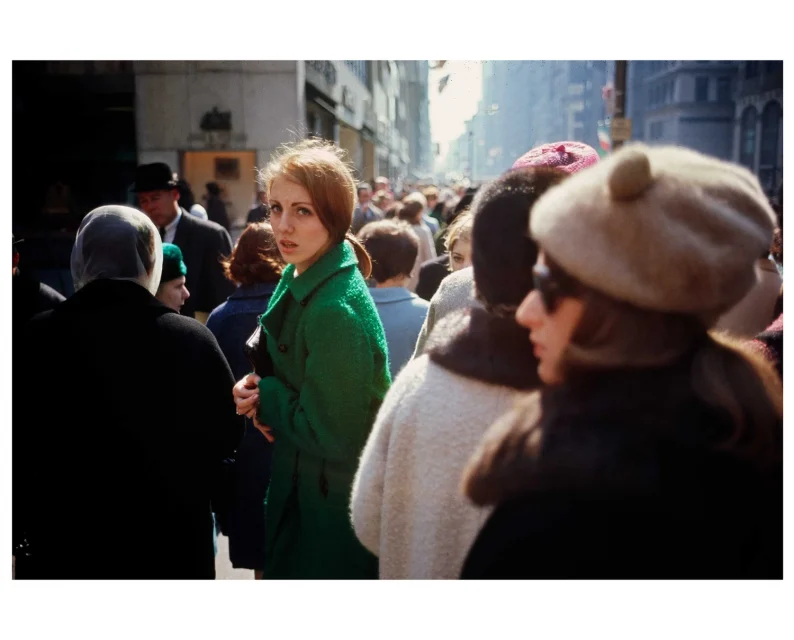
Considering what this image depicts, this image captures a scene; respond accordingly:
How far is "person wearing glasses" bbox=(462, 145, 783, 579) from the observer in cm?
120

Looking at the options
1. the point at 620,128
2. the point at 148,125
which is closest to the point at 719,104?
the point at 620,128

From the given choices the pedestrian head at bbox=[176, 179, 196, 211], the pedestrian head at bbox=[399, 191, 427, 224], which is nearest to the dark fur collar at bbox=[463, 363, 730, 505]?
the pedestrian head at bbox=[176, 179, 196, 211]

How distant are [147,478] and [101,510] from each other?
154 mm

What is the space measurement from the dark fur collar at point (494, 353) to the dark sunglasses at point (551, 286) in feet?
0.79

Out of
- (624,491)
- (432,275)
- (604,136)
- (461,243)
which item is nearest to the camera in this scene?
(624,491)

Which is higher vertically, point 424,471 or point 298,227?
point 298,227

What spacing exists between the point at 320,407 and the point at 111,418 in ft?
1.95

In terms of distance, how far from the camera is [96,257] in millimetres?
2260

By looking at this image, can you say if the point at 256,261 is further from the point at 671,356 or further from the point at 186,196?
the point at 186,196

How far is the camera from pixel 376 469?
5.50ft

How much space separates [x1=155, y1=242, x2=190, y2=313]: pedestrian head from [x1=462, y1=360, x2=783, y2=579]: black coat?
2424 mm
